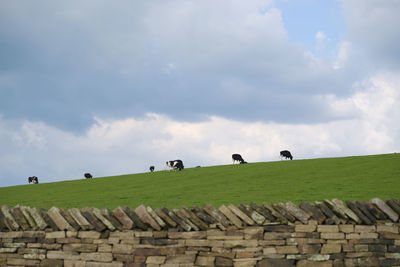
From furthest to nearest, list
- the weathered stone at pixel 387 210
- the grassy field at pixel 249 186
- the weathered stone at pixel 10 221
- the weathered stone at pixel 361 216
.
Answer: the grassy field at pixel 249 186 < the weathered stone at pixel 10 221 < the weathered stone at pixel 387 210 < the weathered stone at pixel 361 216

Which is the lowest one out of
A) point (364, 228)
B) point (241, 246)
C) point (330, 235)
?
point (241, 246)

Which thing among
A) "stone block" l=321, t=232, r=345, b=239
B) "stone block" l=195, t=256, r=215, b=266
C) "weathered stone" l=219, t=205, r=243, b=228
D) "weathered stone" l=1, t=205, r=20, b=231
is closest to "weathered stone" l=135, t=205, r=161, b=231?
"stone block" l=195, t=256, r=215, b=266

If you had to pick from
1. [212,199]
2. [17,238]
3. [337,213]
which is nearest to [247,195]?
[212,199]

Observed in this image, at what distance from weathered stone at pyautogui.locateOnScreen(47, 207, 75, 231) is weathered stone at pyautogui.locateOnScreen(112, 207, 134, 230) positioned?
4.17ft

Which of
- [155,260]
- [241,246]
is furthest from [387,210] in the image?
[155,260]

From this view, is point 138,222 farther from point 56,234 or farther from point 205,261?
point 56,234

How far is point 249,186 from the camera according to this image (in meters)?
22.6

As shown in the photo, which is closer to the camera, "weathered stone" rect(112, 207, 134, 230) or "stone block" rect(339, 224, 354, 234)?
"stone block" rect(339, 224, 354, 234)

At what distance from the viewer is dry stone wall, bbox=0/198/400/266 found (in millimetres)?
9758

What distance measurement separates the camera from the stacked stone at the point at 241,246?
973cm

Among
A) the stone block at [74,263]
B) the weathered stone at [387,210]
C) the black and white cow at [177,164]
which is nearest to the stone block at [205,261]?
the stone block at [74,263]

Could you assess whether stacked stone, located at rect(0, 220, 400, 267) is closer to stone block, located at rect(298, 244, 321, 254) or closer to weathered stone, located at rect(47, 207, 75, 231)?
stone block, located at rect(298, 244, 321, 254)

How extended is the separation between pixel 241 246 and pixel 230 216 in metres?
0.71

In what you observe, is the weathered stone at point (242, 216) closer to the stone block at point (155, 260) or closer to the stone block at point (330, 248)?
the stone block at point (330, 248)
